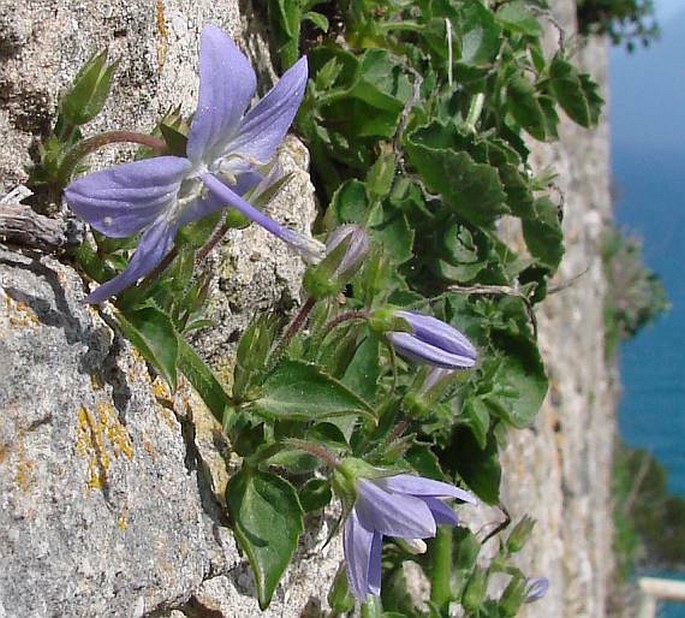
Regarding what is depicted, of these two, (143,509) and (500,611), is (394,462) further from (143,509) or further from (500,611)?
(500,611)

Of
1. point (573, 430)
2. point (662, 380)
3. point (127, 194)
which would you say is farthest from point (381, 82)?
point (662, 380)

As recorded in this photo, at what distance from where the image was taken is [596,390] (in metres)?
3.97

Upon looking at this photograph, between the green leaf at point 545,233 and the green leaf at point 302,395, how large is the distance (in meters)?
0.68

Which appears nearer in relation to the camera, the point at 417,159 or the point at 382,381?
the point at 382,381

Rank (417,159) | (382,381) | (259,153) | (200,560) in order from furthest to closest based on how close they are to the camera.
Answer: (417,159) < (382,381) < (200,560) < (259,153)

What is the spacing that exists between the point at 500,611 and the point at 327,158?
703 mm

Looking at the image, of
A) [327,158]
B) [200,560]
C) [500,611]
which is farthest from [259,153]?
[500,611]

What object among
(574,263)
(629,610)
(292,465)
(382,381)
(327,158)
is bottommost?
(629,610)

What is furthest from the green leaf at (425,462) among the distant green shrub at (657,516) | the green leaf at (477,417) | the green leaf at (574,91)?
the distant green shrub at (657,516)

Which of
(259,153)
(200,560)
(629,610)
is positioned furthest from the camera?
(629,610)

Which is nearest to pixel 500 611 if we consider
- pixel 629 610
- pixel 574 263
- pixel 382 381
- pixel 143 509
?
pixel 382 381

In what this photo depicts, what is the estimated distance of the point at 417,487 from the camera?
40.2 inches

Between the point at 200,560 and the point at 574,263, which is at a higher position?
the point at 574,263

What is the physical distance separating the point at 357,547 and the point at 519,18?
1.10m
